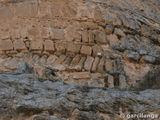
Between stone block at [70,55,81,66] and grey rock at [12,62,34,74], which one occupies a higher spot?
grey rock at [12,62,34,74]

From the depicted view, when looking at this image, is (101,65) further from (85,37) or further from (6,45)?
(6,45)

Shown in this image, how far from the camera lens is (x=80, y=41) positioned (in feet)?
20.9

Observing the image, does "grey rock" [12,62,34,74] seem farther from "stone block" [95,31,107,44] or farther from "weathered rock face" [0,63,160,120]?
"stone block" [95,31,107,44]

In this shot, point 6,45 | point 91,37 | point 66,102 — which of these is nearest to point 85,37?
point 91,37

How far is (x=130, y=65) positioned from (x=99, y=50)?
1.85 feet

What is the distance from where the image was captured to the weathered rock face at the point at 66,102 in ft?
13.9

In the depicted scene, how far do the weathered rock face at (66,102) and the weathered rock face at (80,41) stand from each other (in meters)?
0.95

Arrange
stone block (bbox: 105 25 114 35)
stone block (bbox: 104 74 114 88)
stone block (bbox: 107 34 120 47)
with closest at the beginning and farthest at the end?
stone block (bbox: 104 74 114 88)
stone block (bbox: 107 34 120 47)
stone block (bbox: 105 25 114 35)

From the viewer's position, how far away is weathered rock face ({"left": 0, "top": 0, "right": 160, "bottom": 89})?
5.95 m

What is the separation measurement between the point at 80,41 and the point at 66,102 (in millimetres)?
2159

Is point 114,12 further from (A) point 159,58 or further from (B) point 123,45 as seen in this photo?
(A) point 159,58

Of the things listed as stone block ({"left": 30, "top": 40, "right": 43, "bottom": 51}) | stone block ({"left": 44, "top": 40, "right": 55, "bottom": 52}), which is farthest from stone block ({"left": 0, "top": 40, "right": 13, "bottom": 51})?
stone block ({"left": 44, "top": 40, "right": 55, "bottom": 52})

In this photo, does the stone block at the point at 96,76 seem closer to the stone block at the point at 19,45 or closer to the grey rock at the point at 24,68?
the grey rock at the point at 24,68

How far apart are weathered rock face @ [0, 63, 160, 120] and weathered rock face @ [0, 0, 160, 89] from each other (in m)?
0.95
